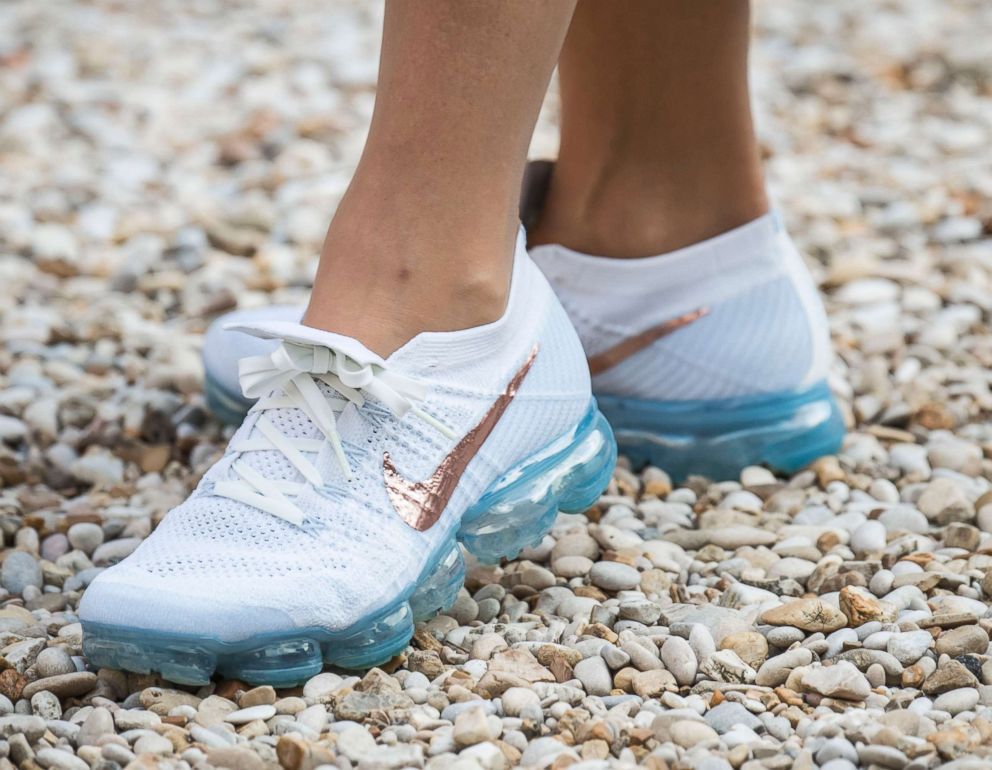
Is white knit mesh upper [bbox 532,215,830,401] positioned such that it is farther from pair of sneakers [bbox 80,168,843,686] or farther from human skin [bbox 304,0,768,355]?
human skin [bbox 304,0,768,355]

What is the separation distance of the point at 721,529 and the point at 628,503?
0.12 metres

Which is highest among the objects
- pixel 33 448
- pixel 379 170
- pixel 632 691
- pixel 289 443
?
pixel 379 170

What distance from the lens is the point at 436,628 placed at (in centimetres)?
113

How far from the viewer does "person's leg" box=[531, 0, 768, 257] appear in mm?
1384

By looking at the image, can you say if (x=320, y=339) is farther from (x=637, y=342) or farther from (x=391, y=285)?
(x=637, y=342)

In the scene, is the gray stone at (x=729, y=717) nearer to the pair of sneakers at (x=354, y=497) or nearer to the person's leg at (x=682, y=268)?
the pair of sneakers at (x=354, y=497)

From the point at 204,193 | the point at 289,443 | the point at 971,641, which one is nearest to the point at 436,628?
the point at 289,443

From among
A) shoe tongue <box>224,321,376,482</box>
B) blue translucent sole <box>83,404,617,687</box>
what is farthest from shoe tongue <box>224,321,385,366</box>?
blue translucent sole <box>83,404,617,687</box>

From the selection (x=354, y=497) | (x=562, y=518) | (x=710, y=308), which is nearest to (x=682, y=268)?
(x=710, y=308)

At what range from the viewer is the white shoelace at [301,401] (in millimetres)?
1047

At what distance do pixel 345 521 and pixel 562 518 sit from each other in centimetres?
37

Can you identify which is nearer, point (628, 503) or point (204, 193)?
point (628, 503)

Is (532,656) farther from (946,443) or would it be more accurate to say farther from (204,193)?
(204,193)

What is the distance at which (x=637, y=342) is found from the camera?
1.45 m
